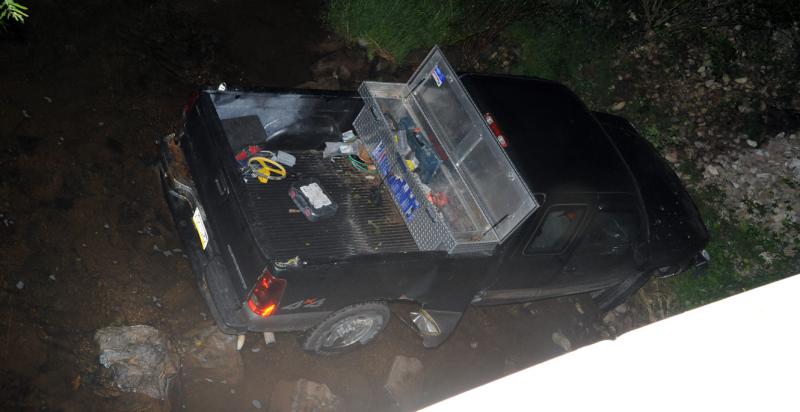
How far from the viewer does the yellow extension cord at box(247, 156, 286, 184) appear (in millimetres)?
4992

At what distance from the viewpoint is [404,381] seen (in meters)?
5.37

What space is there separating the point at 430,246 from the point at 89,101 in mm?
3753

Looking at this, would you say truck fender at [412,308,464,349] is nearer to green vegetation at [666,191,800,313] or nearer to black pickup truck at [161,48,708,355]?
black pickup truck at [161,48,708,355]

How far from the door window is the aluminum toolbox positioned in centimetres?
41

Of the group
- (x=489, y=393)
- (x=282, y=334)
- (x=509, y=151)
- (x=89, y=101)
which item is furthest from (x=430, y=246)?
(x=89, y=101)

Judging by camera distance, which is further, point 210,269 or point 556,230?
point 556,230

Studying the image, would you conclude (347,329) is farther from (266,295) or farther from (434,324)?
(266,295)

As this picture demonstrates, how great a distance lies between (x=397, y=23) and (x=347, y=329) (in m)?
4.31

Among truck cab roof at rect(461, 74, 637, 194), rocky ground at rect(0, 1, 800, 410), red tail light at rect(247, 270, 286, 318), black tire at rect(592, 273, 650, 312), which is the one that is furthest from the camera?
black tire at rect(592, 273, 650, 312)

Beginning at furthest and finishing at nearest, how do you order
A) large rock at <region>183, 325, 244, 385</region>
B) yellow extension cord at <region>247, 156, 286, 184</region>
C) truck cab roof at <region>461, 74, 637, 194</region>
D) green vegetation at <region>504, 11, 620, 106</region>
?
1. green vegetation at <region>504, 11, 620, 106</region>
2. yellow extension cord at <region>247, 156, 286, 184</region>
3. truck cab roof at <region>461, 74, 637, 194</region>
4. large rock at <region>183, 325, 244, 385</region>

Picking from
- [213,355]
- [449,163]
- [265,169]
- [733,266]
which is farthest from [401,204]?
[733,266]

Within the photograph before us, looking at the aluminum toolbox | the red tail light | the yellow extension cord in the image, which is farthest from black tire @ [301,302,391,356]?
the yellow extension cord

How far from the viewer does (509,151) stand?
476 centimetres

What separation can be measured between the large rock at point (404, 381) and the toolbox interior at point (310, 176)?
3.79ft
